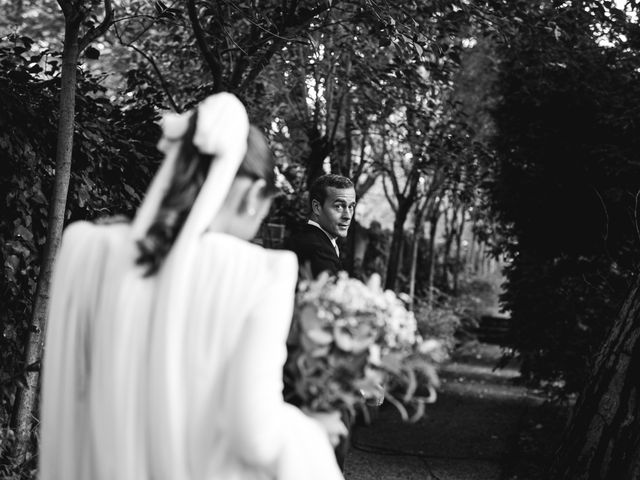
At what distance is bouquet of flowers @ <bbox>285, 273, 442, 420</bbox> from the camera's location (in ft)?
7.23

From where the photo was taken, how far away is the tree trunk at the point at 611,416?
448cm

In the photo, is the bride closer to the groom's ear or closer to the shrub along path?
the groom's ear

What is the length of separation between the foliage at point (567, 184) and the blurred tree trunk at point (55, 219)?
412cm

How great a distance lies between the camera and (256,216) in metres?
2.30

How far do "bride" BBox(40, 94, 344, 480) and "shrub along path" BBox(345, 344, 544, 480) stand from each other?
5584 millimetres

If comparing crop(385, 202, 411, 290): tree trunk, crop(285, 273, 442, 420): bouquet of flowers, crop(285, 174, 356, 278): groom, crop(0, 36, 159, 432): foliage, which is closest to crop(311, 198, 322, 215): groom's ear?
crop(285, 174, 356, 278): groom

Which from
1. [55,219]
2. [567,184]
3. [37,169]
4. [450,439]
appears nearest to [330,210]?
[55,219]

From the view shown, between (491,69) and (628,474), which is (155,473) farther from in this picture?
(491,69)

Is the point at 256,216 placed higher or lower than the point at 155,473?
higher

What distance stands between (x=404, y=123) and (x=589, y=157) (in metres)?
2.26

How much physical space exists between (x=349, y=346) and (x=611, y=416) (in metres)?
2.91

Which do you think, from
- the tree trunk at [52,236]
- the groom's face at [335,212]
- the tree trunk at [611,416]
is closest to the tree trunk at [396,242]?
the tree trunk at [611,416]

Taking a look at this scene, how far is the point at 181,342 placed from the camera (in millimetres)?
2047

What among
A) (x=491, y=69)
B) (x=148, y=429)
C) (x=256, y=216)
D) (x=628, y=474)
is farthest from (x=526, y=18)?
(x=491, y=69)
